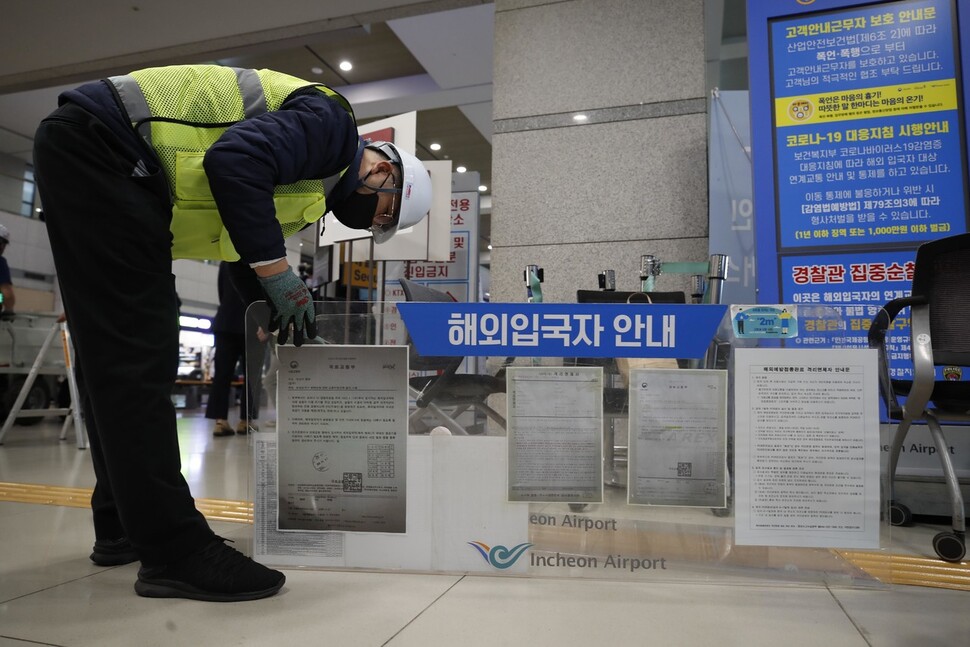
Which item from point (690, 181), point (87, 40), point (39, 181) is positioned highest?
point (87, 40)

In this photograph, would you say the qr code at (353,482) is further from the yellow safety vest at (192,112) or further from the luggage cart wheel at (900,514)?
the luggage cart wheel at (900,514)

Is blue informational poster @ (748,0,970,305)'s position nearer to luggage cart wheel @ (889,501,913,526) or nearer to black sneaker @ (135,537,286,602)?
luggage cart wheel @ (889,501,913,526)

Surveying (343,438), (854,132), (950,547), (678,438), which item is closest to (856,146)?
(854,132)

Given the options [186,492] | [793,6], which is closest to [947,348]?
[793,6]

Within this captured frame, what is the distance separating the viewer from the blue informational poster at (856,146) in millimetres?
2332

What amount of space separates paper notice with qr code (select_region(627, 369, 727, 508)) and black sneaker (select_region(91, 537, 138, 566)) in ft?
3.68

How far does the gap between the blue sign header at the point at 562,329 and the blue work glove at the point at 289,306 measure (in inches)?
7.1

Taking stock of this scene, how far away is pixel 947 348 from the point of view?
1.76m

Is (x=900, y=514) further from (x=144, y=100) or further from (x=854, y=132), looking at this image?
(x=144, y=100)

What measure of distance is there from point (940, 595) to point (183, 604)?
4.71 ft

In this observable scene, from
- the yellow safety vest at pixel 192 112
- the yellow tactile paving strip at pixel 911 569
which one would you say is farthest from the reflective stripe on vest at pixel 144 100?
the yellow tactile paving strip at pixel 911 569

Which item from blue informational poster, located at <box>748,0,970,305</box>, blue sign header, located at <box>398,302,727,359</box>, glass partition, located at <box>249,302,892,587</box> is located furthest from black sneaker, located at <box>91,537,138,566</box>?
blue informational poster, located at <box>748,0,970,305</box>

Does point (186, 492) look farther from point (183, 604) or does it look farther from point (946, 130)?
point (946, 130)

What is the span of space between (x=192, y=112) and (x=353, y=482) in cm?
78
